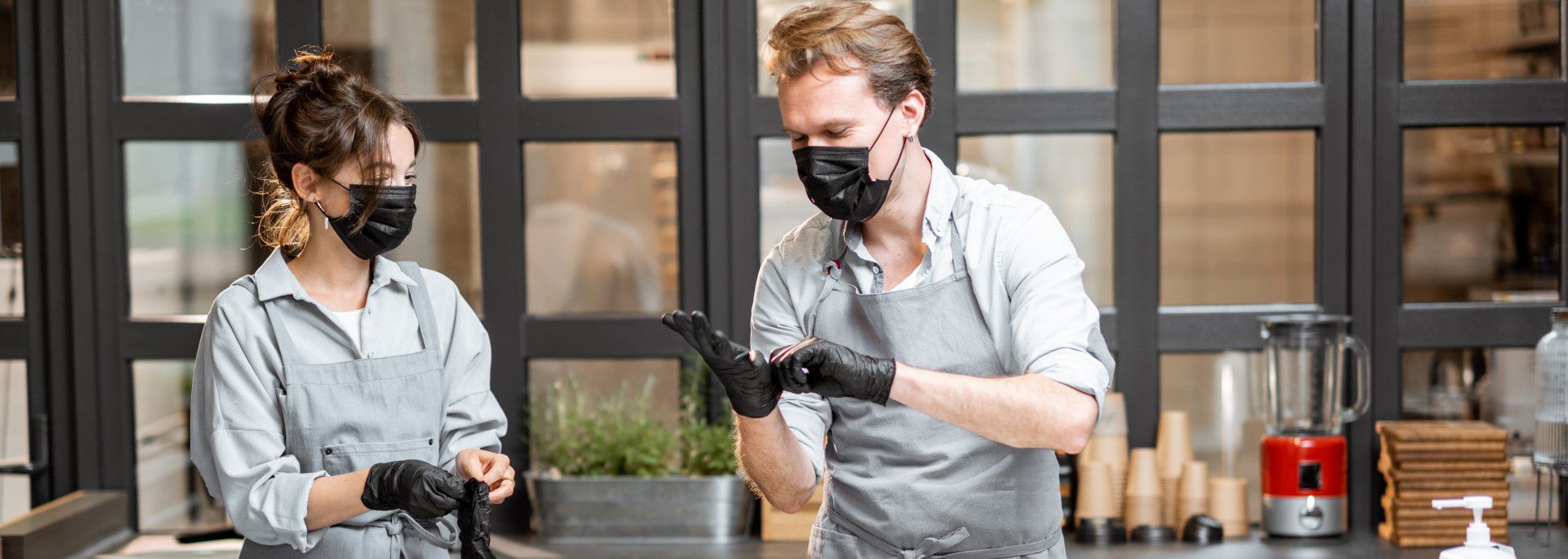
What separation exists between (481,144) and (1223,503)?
165 cm

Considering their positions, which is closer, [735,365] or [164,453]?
[735,365]

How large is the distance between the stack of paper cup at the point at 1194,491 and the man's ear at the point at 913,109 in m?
1.33

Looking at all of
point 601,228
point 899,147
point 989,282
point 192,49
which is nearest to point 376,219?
point 899,147

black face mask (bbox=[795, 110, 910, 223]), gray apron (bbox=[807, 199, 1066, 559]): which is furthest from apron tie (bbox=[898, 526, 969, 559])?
black face mask (bbox=[795, 110, 910, 223])

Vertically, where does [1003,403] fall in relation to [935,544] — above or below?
above

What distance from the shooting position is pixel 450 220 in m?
2.79

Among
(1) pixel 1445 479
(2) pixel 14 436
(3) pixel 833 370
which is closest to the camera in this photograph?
(3) pixel 833 370

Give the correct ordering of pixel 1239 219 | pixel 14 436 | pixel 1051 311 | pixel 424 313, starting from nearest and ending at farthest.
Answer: pixel 1051 311
pixel 424 313
pixel 14 436
pixel 1239 219

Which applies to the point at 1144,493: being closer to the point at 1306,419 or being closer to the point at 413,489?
the point at 1306,419

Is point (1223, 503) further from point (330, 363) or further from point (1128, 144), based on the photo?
point (330, 363)

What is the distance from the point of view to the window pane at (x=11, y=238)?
2.75 meters

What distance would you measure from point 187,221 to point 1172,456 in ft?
6.93

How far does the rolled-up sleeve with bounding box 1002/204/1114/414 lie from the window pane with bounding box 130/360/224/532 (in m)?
1.97

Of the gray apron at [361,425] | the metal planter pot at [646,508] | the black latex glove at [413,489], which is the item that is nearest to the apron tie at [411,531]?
the gray apron at [361,425]
